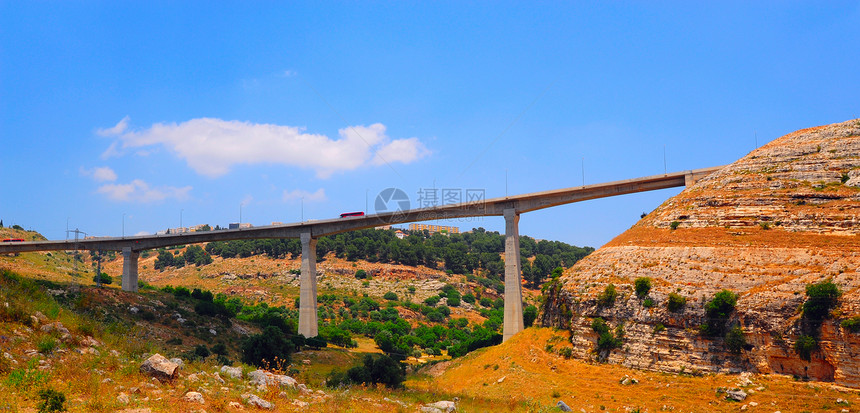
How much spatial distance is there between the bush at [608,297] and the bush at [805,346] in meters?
11.8

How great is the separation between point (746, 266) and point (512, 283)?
847 inches

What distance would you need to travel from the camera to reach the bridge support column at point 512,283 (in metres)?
51.0

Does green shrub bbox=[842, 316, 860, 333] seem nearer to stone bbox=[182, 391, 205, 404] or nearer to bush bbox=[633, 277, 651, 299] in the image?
bush bbox=[633, 277, 651, 299]

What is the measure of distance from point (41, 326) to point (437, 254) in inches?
4114

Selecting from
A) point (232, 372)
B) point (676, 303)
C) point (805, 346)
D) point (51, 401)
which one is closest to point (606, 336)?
point (676, 303)

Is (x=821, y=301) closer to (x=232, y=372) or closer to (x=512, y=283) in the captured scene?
(x=512, y=283)

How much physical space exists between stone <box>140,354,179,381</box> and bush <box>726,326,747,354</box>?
32.9m

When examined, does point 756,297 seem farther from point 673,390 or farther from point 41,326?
point 41,326

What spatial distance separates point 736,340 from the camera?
108 ft

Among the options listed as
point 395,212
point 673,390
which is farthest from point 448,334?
point 673,390

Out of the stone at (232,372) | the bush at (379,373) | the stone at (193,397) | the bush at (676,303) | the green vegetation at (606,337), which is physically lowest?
the bush at (379,373)

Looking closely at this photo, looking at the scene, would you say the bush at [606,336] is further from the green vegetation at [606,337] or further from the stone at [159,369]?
the stone at [159,369]

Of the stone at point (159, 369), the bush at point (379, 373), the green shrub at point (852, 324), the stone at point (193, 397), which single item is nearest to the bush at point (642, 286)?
the green shrub at point (852, 324)

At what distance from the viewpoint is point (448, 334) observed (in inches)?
2923
